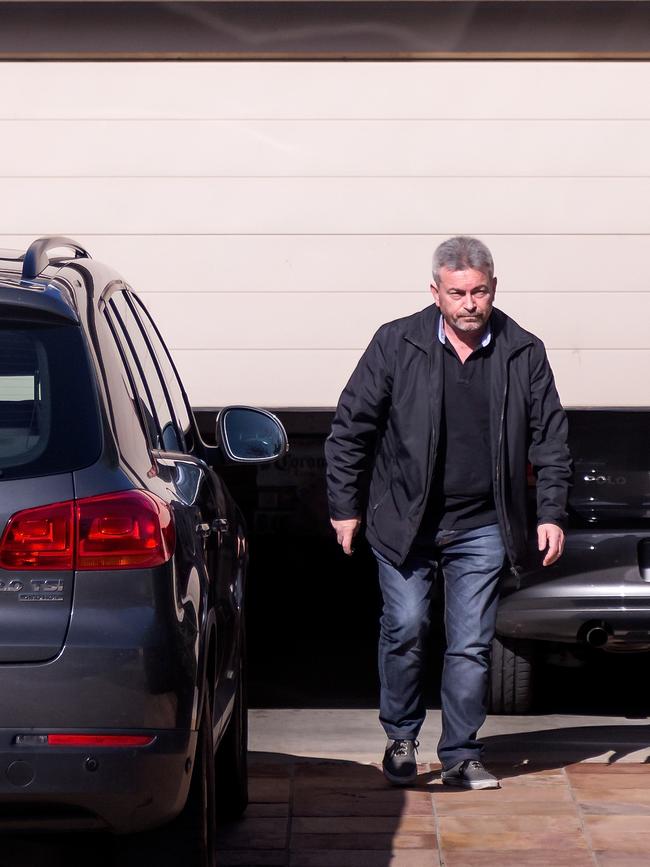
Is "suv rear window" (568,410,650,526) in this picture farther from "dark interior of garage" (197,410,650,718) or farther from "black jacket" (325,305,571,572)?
"black jacket" (325,305,571,572)

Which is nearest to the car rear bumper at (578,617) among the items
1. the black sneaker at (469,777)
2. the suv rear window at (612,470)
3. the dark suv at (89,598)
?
the suv rear window at (612,470)

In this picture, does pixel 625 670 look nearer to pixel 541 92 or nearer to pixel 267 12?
pixel 541 92

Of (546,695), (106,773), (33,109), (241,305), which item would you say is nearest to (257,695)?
(546,695)

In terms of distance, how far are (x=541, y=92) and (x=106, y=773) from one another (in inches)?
157

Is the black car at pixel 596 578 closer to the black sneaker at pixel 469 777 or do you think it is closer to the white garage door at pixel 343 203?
the white garage door at pixel 343 203

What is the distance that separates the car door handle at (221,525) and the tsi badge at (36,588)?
2.92 ft

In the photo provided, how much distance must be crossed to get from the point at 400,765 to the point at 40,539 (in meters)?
→ 2.32

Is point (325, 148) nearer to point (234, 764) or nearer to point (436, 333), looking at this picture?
point (436, 333)

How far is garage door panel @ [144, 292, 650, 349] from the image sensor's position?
19.5 ft

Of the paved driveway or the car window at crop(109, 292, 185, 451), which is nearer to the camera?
the car window at crop(109, 292, 185, 451)

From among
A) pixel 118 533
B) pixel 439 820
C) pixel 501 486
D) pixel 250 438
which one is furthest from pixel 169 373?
pixel 118 533

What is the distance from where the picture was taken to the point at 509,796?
463cm

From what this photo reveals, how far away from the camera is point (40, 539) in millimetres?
2756

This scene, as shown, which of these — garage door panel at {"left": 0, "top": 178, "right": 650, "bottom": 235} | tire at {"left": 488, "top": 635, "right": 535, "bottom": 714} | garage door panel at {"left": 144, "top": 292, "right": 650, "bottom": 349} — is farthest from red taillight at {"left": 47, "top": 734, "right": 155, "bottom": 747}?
garage door panel at {"left": 0, "top": 178, "right": 650, "bottom": 235}
